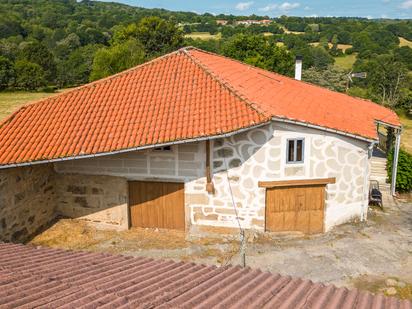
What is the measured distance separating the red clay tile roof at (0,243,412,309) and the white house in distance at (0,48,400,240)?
6.05 meters

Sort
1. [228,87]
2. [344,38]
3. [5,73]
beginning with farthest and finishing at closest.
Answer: [344,38], [5,73], [228,87]

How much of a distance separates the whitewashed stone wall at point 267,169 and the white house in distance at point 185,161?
0.03 metres

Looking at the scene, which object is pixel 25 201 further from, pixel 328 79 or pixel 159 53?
pixel 159 53

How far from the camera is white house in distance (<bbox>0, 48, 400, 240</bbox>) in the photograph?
494 inches

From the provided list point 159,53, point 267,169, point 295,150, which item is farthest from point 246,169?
point 159,53

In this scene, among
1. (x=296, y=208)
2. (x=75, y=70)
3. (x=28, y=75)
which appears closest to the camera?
(x=296, y=208)

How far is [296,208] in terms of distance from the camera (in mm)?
13734

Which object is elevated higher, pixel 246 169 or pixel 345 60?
pixel 345 60

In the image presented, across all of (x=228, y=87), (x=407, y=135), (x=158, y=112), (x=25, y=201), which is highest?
(x=228, y=87)

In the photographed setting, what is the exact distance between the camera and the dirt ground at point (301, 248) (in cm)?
1122

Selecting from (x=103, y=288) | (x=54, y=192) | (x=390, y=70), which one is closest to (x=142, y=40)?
(x=390, y=70)

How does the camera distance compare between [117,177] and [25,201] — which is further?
[117,177]

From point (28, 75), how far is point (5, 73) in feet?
10.5

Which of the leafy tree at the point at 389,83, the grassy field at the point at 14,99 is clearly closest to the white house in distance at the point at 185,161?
the grassy field at the point at 14,99
